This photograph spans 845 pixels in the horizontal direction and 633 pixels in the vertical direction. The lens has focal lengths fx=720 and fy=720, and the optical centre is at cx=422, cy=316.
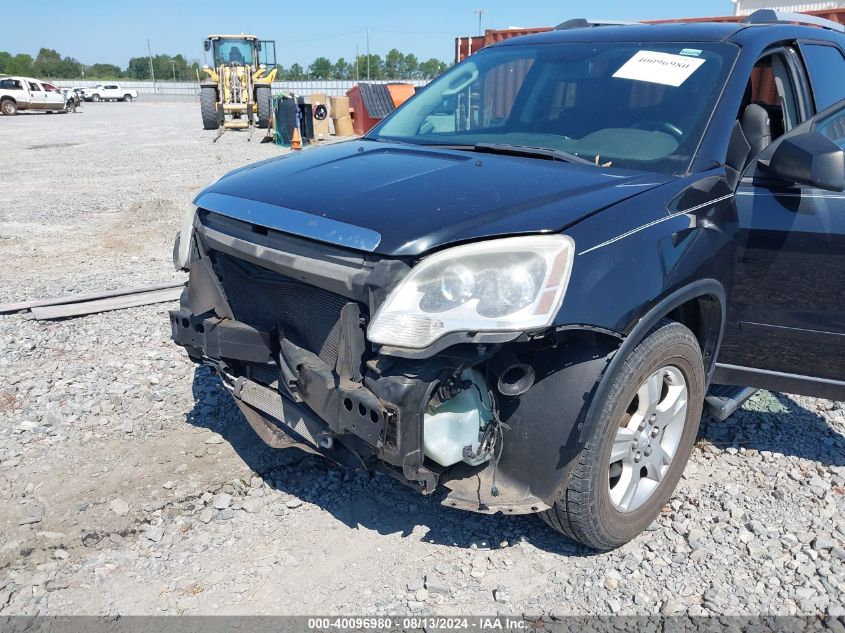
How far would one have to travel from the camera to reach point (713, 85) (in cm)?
305

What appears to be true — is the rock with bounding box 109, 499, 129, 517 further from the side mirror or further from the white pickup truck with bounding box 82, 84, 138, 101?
the white pickup truck with bounding box 82, 84, 138, 101

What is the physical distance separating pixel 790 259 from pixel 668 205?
0.79 m

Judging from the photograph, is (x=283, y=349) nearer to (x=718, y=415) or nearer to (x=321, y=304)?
(x=321, y=304)

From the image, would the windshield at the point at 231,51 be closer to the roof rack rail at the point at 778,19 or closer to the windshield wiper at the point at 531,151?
the roof rack rail at the point at 778,19

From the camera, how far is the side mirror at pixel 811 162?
270 centimetres

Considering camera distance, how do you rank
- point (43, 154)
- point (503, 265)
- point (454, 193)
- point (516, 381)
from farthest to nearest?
point (43, 154) → point (454, 193) → point (516, 381) → point (503, 265)

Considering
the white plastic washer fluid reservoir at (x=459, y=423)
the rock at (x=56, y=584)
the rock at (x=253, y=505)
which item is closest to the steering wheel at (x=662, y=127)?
the white plastic washer fluid reservoir at (x=459, y=423)

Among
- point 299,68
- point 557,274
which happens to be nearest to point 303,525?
point 557,274

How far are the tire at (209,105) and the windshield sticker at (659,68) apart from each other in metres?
21.3

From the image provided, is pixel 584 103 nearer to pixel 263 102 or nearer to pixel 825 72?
pixel 825 72

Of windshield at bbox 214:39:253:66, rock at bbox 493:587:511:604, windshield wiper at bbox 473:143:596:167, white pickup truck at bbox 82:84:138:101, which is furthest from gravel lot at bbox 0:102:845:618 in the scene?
white pickup truck at bbox 82:84:138:101

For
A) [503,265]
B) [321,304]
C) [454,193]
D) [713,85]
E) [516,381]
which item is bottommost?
[516,381]

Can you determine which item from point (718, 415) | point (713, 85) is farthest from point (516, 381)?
point (713, 85)

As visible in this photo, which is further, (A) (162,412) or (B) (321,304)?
(A) (162,412)
